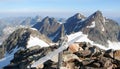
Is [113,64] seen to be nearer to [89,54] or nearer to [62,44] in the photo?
[89,54]

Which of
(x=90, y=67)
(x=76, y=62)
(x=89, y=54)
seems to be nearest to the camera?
(x=90, y=67)

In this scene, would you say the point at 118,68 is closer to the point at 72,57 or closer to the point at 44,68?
the point at 72,57

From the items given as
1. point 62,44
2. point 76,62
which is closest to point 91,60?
point 76,62

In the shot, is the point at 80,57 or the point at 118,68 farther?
the point at 80,57

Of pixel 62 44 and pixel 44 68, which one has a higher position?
pixel 62 44

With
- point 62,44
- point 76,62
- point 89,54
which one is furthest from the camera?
point 89,54

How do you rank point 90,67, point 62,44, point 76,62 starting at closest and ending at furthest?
point 62,44
point 90,67
point 76,62

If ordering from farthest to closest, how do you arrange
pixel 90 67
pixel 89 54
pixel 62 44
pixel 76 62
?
pixel 89 54 < pixel 76 62 < pixel 90 67 < pixel 62 44

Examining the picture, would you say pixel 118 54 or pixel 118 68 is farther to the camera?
pixel 118 54

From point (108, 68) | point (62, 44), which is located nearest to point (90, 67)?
point (108, 68)
